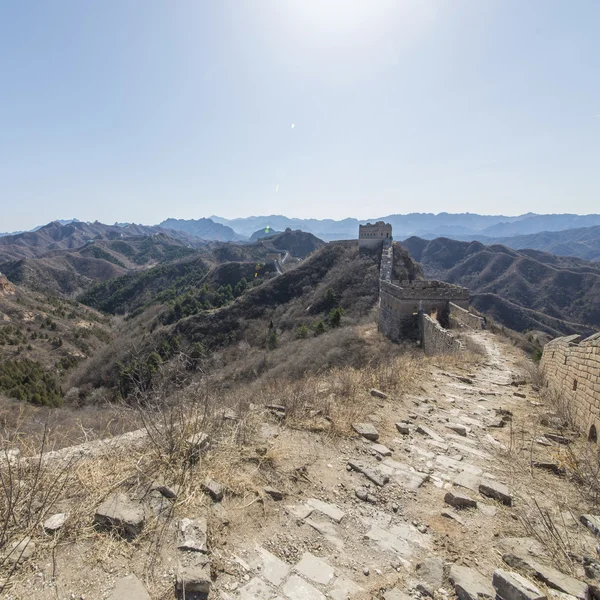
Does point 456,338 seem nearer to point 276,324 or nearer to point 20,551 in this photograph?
point 20,551

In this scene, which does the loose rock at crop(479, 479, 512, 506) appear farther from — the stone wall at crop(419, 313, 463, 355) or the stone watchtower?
the stone watchtower

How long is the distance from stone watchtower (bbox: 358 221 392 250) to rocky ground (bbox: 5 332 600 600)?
141 feet

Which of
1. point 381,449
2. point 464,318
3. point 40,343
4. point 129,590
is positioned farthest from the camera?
point 40,343

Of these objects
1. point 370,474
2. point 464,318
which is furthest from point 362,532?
point 464,318

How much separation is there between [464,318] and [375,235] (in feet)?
104

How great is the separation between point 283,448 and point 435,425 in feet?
9.58

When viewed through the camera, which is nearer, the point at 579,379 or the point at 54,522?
the point at 54,522

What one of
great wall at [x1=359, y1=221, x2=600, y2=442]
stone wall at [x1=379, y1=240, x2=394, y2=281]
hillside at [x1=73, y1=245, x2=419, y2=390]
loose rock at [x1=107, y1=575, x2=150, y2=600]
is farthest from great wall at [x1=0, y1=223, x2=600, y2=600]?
stone wall at [x1=379, y1=240, x2=394, y2=281]

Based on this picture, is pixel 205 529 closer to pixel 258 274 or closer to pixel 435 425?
pixel 435 425

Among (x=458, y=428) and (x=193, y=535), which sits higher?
(x=193, y=535)

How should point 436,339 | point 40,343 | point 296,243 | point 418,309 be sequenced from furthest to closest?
point 296,243 < point 40,343 < point 418,309 < point 436,339

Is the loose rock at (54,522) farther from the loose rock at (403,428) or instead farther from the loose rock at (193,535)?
the loose rock at (403,428)

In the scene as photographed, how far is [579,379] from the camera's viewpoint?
6141 mm

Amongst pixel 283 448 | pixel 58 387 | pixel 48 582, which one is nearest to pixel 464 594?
pixel 283 448
